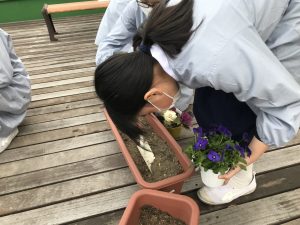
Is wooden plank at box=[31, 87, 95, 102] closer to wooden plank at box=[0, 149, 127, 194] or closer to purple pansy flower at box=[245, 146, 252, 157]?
wooden plank at box=[0, 149, 127, 194]

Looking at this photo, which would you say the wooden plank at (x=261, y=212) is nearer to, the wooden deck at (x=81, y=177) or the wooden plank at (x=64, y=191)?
the wooden deck at (x=81, y=177)

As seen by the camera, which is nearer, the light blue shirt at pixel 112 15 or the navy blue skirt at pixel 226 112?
the navy blue skirt at pixel 226 112

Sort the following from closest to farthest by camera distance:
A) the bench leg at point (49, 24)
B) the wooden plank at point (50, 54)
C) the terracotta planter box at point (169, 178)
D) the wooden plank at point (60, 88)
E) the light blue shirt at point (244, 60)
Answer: the light blue shirt at point (244, 60) → the terracotta planter box at point (169, 178) → the wooden plank at point (60, 88) → the wooden plank at point (50, 54) → the bench leg at point (49, 24)

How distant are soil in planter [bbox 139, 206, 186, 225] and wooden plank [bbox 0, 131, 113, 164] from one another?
1.82 ft

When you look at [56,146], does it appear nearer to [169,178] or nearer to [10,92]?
[10,92]

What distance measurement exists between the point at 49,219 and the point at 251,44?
1.09 meters

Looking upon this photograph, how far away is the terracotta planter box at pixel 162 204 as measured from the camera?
1.13 metres

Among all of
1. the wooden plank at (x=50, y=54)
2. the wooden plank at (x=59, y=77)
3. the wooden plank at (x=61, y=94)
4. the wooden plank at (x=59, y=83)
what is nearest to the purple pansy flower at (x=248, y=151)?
the wooden plank at (x=61, y=94)

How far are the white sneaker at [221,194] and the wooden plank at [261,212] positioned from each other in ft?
0.16

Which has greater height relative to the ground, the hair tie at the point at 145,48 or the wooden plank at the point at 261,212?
the hair tie at the point at 145,48

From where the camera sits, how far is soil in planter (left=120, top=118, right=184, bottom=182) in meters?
1.42

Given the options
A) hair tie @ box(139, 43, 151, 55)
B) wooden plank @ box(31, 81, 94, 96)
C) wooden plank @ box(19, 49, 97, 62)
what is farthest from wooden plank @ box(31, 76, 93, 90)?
hair tie @ box(139, 43, 151, 55)

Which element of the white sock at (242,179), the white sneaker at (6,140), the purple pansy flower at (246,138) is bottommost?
the white sneaker at (6,140)

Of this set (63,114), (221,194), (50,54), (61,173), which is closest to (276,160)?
(221,194)
